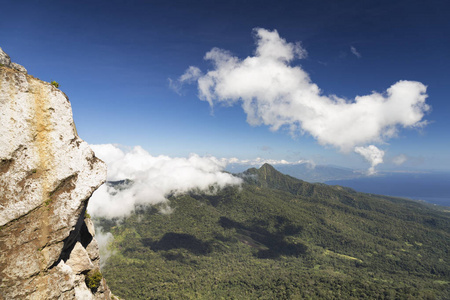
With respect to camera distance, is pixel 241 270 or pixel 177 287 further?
pixel 241 270

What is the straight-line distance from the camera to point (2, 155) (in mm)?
14953

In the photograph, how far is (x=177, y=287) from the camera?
14388 cm

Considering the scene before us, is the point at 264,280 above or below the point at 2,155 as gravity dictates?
below

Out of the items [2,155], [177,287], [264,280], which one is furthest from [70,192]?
[264,280]

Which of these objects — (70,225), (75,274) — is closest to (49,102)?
(70,225)

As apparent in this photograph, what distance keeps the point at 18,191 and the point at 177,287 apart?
166m

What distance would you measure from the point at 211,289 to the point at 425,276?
210 metres

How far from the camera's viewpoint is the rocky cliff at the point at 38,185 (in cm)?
1504

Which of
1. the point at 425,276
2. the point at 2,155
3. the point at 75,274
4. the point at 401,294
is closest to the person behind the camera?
the point at 2,155

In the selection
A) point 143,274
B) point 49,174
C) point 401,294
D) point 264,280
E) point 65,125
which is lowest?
point 143,274

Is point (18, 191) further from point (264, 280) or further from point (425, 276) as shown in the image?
point (425, 276)

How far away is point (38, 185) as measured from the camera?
16547 mm

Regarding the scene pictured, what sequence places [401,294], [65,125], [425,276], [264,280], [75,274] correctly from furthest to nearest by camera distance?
1. [425,276]
2. [264,280]
3. [401,294]
4. [75,274]
5. [65,125]

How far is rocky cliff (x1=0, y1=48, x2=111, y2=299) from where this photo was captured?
15.0 m
